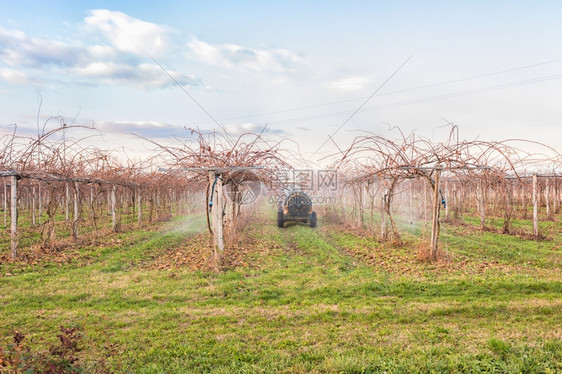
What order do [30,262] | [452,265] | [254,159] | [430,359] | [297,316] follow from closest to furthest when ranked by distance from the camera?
[430,359] → [297,316] → [452,265] → [30,262] → [254,159]

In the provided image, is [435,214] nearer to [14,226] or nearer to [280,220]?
[280,220]

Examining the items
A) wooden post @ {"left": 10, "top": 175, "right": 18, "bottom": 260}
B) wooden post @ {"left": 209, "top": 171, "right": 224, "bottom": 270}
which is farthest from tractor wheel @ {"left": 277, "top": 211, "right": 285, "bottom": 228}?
wooden post @ {"left": 10, "top": 175, "right": 18, "bottom": 260}

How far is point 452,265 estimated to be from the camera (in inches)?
375

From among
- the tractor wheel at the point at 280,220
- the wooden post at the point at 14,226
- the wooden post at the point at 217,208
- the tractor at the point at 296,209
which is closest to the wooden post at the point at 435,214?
the wooden post at the point at 217,208

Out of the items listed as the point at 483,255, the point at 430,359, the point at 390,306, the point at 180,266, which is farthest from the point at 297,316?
the point at 483,255

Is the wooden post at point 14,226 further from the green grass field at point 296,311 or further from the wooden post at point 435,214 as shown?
the wooden post at point 435,214

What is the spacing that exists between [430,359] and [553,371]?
1.32 metres

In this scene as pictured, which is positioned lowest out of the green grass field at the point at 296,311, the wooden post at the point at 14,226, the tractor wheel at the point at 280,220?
the green grass field at the point at 296,311

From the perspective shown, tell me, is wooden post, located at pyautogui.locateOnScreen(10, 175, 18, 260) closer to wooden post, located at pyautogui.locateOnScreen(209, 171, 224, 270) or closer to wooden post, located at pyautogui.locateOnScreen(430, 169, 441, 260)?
wooden post, located at pyautogui.locateOnScreen(209, 171, 224, 270)

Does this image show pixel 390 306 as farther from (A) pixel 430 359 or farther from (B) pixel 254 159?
(B) pixel 254 159

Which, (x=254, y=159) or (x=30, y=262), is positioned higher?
(x=254, y=159)

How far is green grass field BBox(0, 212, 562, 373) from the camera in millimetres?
4430

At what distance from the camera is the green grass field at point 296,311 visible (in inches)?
174

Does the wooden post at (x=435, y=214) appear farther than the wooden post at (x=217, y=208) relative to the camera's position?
No
